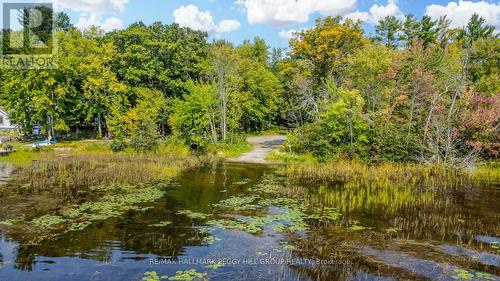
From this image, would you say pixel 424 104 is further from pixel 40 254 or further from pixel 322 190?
pixel 40 254

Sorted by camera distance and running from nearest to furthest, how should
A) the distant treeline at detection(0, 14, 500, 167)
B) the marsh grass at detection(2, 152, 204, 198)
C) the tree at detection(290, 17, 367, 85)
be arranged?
1. the marsh grass at detection(2, 152, 204, 198)
2. the distant treeline at detection(0, 14, 500, 167)
3. the tree at detection(290, 17, 367, 85)

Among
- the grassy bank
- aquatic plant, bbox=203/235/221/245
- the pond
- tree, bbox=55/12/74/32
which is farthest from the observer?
tree, bbox=55/12/74/32

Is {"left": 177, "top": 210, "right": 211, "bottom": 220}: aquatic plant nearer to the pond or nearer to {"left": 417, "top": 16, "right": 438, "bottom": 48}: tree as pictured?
the pond

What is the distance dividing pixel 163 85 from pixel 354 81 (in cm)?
2287

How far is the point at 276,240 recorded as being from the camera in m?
12.0

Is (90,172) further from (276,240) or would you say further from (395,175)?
(395,175)

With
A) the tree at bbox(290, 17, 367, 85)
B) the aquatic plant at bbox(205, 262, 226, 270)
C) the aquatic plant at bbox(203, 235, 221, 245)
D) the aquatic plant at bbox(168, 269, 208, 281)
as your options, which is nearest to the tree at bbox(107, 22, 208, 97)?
the tree at bbox(290, 17, 367, 85)

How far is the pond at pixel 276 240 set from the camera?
31.6 ft

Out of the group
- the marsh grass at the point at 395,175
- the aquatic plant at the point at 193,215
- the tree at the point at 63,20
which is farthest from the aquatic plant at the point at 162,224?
the tree at the point at 63,20

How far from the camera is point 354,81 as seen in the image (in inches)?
1225

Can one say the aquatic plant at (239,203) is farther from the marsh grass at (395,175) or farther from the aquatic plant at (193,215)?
the marsh grass at (395,175)

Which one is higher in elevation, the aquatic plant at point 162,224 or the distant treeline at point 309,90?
the distant treeline at point 309,90

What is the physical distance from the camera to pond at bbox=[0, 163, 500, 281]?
9.64 m

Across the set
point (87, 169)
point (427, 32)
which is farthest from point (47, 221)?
point (427, 32)
